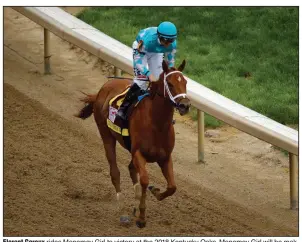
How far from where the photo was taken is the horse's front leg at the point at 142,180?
11469 mm

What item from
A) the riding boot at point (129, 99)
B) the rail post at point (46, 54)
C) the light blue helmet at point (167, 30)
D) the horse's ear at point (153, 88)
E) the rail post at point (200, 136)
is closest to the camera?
the light blue helmet at point (167, 30)

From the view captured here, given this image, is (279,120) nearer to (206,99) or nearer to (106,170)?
(206,99)

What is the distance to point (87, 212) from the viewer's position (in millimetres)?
12328

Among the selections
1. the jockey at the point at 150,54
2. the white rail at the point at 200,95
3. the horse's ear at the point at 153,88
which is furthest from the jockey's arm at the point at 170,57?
the white rail at the point at 200,95

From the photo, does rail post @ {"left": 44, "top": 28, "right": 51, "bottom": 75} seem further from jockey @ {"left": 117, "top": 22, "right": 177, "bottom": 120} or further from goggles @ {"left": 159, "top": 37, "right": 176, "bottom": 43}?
goggles @ {"left": 159, "top": 37, "right": 176, "bottom": 43}

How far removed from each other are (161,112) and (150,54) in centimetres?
88

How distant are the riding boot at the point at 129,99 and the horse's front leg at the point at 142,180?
2.07ft

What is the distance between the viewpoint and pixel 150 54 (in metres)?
11.9

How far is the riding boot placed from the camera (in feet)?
39.4

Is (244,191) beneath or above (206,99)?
beneath

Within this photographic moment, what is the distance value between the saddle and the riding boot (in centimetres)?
6

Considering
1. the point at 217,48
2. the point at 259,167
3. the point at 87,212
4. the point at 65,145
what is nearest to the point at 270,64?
the point at 217,48

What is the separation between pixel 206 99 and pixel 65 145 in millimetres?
2240

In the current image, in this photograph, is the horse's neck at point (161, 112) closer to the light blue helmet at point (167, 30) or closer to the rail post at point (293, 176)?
the light blue helmet at point (167, 30)
